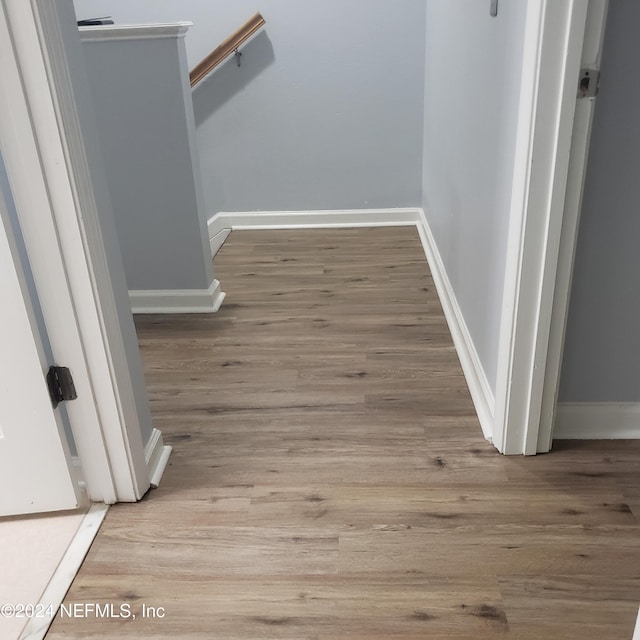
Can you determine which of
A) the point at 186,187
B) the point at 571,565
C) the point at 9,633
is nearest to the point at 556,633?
the point at 571,565

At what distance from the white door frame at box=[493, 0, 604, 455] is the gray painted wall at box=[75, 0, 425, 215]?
90.1 inches

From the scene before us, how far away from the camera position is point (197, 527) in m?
1.47

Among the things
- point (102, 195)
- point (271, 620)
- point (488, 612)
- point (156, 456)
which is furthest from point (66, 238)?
point (488, 612)

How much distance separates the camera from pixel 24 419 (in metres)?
1.40

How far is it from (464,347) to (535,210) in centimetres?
85

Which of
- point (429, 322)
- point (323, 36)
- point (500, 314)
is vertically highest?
point (323, 36)

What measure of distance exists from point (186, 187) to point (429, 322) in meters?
1.12

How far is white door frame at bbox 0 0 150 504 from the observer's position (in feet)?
3.70

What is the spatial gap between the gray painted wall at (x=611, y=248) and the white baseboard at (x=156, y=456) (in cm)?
111

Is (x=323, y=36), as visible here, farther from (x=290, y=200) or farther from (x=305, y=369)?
(x=305, y=369)

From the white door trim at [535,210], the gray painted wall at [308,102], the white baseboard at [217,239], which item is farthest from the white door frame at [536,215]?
the gray painted wall at [308,102]

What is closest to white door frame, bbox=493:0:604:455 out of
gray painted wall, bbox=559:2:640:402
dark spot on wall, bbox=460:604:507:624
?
gray painted wall, bbox=559:2:640:402

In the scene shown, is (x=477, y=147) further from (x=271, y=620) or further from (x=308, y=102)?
(x=308, y=102)

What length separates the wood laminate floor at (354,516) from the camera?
123 cm
